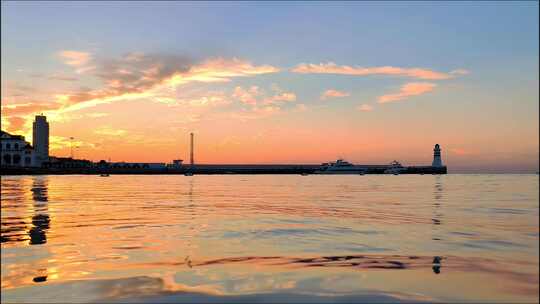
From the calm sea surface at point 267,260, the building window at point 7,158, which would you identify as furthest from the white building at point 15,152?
the calm sea surface at point 267,260

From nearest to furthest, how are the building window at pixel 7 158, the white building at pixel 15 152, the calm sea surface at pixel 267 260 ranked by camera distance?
the calm sea surface at pixel 267 260, the white building at pixel 15 152, the building window at pixel 7 158

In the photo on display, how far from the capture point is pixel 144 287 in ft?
38.5

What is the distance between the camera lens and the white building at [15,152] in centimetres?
18425

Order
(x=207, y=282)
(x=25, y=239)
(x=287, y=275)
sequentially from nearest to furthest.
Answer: (x=207, y=282) < (x=287, y=275) < (x=25, y=239)

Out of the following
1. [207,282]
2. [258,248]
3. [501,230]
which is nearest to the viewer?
[207,282]

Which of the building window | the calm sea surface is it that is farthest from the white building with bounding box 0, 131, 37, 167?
the calm sea surface

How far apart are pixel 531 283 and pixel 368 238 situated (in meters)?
8.44

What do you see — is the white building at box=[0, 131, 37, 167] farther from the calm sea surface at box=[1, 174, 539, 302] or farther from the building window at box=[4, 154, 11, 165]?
the calm sea surface at box=[1, 174, 539, 302]

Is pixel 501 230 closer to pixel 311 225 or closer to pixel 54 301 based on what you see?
pixel 311 225

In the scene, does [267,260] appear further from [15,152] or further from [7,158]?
[7,158]

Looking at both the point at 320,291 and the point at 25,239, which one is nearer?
the point at 320,291

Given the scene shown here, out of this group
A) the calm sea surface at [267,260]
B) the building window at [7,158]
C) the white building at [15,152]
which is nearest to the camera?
the calm sea surface at [267,260]

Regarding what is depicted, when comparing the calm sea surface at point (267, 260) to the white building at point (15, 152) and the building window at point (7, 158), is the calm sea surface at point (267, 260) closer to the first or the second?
the white building at point (15, 152)

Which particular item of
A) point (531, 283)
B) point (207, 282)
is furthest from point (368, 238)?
point (207, 282)
